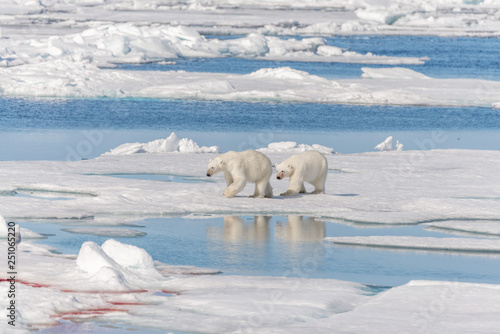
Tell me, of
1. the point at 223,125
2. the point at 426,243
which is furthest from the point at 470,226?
the point at 223,125

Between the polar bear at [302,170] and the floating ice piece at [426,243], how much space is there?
2.08 meters

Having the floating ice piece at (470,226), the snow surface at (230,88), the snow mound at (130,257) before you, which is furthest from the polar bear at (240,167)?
the snow surface at (230,88)

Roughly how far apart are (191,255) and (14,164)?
619 centimetres

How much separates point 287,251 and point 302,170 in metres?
2.76

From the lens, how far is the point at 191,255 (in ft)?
28.6

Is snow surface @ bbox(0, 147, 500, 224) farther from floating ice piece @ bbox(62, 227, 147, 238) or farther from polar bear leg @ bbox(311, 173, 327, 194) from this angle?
floating ice piece @ bbox(62, 227, 147, 238)

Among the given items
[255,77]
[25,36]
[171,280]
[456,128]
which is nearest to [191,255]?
[171,280]

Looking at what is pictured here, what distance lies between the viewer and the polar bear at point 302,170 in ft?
37.6

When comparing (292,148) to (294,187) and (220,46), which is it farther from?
(220,46)

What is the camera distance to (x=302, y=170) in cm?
1156

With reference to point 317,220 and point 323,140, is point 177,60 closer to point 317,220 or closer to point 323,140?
point 323,140

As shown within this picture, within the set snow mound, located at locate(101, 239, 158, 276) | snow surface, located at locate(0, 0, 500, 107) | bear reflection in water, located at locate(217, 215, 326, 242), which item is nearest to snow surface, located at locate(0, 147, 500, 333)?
snow mound, located at locate(101, 239, 158, 276)

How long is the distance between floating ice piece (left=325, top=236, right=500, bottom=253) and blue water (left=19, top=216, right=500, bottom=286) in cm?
15

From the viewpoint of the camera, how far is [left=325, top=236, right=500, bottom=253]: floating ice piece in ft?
30.4
